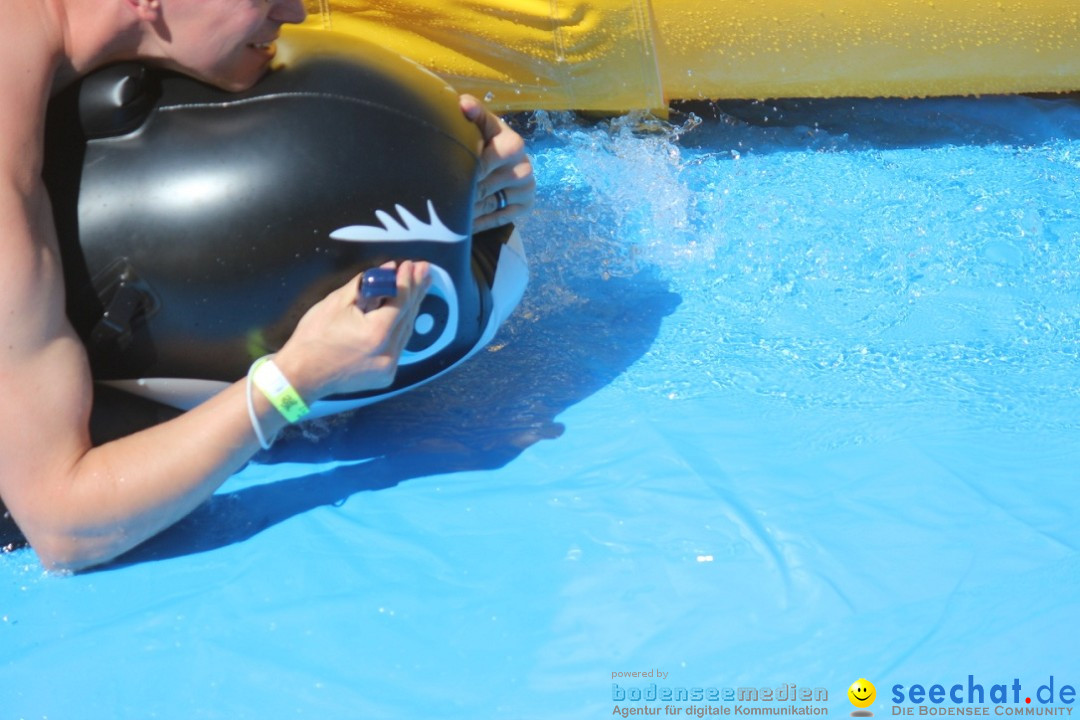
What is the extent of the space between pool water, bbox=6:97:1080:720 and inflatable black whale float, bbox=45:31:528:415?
15.9 inches

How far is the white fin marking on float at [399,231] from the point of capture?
6.36 feet

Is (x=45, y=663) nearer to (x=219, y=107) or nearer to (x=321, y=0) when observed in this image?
(x=219, y=107)

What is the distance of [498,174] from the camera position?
227cm

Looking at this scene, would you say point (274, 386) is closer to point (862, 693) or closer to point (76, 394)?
point (76, 394)

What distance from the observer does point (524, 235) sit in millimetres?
3145

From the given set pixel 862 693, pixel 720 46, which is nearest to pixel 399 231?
pixel 862 693

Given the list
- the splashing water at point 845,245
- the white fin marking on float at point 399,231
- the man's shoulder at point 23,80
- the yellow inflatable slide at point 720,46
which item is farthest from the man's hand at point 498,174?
the yellow inflatable slide at point 720,46

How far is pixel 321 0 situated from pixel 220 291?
1593 mm

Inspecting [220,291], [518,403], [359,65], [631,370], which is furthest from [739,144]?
[220,291]

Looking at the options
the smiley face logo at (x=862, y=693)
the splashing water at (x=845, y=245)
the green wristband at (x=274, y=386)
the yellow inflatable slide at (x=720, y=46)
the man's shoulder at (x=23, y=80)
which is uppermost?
the man's shoulder at (x=23, y=80)

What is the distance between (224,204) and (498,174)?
60 cm

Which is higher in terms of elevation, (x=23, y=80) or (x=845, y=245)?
(x=23, y=80)

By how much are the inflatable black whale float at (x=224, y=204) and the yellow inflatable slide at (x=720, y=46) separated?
1423mm

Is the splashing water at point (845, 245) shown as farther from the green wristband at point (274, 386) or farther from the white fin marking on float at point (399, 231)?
the green wristband at point (274, 386)
